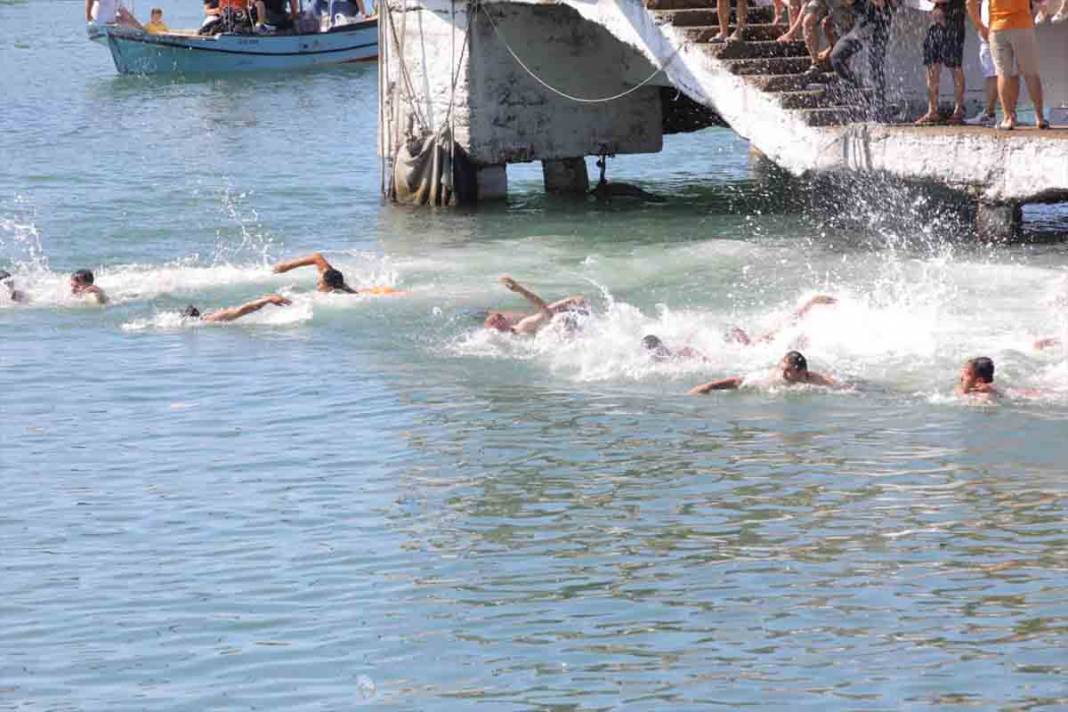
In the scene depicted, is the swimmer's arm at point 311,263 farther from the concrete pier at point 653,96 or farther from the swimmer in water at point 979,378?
the swimmer in water at point 979,378

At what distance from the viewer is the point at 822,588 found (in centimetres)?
1069

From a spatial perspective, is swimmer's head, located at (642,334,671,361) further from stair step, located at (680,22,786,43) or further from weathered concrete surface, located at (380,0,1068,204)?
stair step, located at (680,22,786,43)

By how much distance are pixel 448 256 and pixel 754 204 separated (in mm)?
5469

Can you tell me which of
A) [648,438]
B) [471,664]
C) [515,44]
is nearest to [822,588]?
[471,664]

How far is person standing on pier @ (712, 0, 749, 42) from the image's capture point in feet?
70.1

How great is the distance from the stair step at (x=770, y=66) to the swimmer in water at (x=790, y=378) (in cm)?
668

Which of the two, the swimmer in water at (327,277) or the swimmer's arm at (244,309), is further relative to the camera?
the swimmer in water at (327,277)

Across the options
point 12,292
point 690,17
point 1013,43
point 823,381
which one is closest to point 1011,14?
point 1013,43

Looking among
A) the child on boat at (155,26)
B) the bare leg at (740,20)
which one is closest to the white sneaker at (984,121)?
the bare leg at (740,20)

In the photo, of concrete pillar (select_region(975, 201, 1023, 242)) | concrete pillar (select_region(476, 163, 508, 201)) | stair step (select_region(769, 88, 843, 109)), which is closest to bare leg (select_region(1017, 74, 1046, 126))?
concrete pillar (select_region(975, 201, 1023, 242))

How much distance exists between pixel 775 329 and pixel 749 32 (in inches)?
247

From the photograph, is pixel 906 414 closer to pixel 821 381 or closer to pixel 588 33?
pixel 821 381

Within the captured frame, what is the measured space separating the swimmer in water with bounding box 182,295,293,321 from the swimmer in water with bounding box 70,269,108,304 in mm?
1084

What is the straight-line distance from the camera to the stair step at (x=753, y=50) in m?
21.6
